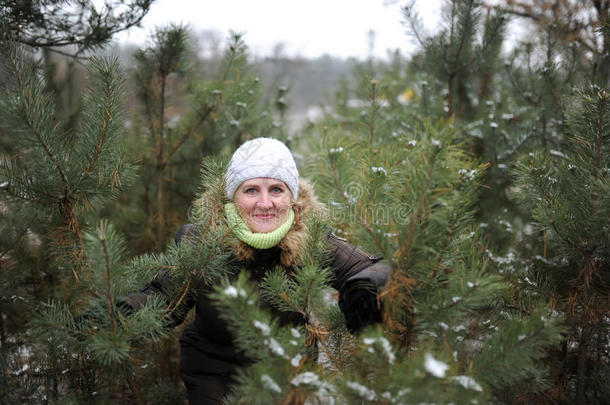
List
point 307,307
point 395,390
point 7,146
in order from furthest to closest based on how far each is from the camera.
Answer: point 7,146
point 307,307
point 395,390

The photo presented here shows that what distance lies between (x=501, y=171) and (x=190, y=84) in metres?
2.58

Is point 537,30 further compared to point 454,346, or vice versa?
point 537,30

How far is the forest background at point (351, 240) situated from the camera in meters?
1.26

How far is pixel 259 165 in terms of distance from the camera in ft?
6.64

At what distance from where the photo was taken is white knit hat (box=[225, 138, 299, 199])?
2.02 metres

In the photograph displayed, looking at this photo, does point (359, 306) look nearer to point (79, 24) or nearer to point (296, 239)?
point (296, 239)

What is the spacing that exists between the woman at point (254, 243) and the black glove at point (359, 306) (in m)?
0.31

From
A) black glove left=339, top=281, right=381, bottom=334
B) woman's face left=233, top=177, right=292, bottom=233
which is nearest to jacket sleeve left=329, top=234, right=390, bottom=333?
black glove left=339, top=281, right=381, bottom=334

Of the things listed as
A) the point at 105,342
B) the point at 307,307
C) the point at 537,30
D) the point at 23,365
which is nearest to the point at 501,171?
the point at 537,30

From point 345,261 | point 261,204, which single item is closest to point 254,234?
point 261,204

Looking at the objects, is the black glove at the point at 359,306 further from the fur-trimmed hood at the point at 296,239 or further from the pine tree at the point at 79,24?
the pine tree at the point at 79,24

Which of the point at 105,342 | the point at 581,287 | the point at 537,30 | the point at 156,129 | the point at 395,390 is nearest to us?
the point at 395,390

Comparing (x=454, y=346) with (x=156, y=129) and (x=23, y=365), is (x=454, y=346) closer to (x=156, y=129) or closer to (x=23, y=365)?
(x=23, y=365)

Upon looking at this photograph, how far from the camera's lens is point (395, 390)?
115 cm
